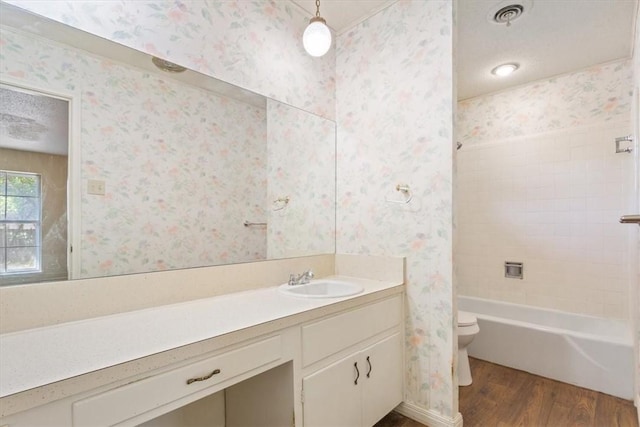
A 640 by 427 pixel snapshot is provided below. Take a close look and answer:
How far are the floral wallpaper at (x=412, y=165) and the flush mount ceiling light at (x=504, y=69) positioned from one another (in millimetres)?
1289

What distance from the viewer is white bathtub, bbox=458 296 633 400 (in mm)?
2059

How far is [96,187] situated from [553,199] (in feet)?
10.9

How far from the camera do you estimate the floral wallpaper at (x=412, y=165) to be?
5.57ft

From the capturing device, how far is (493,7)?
191cm

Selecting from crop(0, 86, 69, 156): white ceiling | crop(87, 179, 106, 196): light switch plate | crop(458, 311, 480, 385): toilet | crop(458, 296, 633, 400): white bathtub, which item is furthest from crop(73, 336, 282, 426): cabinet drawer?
crop(458, 296, 633, 400): white bathtub

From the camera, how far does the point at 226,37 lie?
1.62 meters

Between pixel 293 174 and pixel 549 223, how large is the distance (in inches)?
93.0

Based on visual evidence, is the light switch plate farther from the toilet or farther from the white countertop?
the toilet

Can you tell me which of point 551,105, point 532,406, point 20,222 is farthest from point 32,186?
point 551,105

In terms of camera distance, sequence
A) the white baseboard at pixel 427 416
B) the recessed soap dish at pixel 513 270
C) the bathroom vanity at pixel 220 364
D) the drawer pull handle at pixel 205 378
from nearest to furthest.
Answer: the bathroom vanity at pixel 220 364 < the drawer pull handle at pixel 205 378 < the white baseboard at pixel 427 416 < the recessed soap dish at pixel 513 270

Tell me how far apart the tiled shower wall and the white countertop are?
1.97 m

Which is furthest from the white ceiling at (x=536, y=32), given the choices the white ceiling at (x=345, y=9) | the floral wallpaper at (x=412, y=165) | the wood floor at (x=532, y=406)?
the wood floor at (x=532, y=406)

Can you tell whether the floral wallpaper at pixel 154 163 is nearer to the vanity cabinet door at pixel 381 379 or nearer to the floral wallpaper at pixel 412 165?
the floral wallpaper at pixel 412 165

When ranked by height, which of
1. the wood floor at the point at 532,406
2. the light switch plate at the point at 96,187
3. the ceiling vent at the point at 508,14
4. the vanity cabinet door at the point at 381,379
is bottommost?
the wood floor at the point at 532,406
